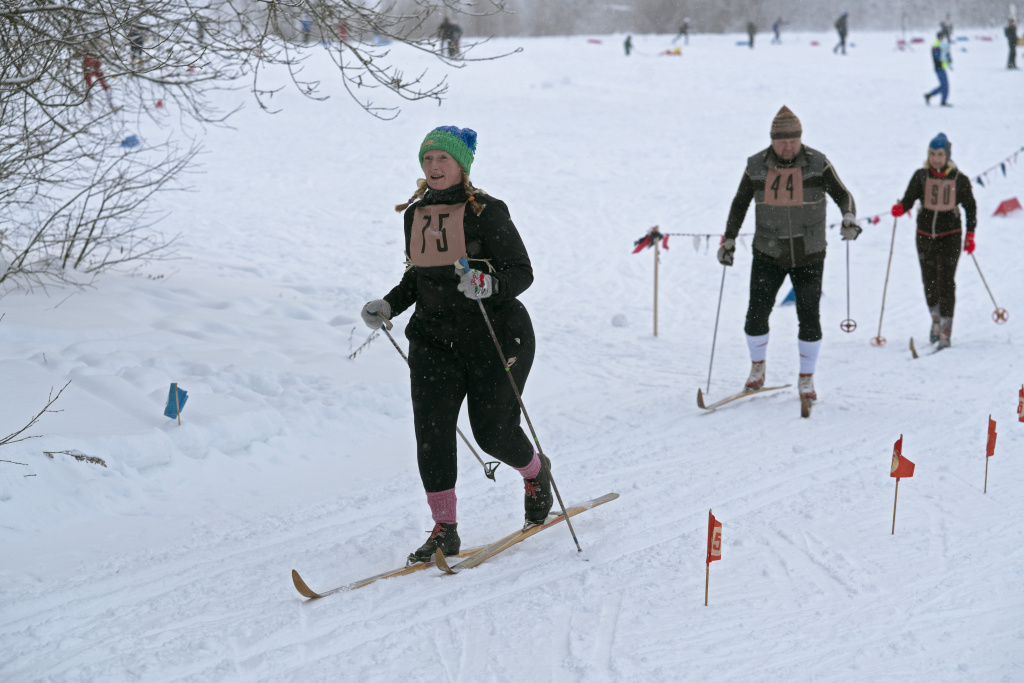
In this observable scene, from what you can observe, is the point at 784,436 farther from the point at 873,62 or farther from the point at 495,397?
the point at 873,62

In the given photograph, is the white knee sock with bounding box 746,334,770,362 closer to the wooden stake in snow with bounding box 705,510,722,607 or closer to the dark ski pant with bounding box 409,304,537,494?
the dark ski pant with bounding box 409,304,537,494

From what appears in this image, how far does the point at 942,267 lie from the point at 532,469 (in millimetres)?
5742

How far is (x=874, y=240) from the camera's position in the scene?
12.9 m

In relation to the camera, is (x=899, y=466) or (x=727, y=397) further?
(x=727, y=397)

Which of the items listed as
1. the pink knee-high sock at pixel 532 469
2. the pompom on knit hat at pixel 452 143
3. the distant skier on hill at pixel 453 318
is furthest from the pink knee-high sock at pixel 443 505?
the pompom on knit hat at pixel 452 143

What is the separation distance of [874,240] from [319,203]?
8.82 metres

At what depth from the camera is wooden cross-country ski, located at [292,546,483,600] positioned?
3475 millimetres

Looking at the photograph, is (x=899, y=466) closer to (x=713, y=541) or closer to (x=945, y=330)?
(x=713, y=541)

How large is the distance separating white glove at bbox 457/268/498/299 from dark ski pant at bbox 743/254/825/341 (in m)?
3.34

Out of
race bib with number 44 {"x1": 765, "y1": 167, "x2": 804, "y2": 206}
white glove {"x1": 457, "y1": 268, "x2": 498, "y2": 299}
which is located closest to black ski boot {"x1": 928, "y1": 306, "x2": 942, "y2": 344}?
race bib with number 44 {"x1": 765, "y1": 167, "x2": 804, "y2": 206}

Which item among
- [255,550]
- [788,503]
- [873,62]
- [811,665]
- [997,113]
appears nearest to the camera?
[811,665]

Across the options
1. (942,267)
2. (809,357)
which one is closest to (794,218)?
(809,357)

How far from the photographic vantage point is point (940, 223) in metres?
8.01

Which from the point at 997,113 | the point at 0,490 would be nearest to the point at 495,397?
the point at 0,490
